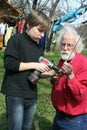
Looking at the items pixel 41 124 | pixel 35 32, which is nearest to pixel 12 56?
pixel 35 32

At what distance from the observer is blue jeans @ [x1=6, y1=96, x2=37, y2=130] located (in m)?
3.46

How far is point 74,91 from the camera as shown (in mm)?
3074

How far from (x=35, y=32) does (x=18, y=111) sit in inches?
30.1

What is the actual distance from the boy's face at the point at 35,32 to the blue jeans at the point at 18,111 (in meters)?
0.59

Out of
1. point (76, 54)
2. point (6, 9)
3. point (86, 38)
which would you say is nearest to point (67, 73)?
point (76, 54)

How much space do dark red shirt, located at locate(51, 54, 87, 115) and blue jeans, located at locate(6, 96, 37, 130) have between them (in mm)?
311

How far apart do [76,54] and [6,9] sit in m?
23.1

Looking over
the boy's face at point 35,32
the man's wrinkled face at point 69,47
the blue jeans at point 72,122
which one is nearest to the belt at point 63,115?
the blue jeans at point 72,122

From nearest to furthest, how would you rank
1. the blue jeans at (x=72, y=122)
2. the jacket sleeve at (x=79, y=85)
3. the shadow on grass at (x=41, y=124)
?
the jacket sleeve at (x=79, y=85) < the blue jeans at (x=72, y=122) < the shadow on grass at (x=41, y=124)


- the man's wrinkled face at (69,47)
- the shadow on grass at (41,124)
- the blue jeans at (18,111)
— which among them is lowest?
the shadow on grass at (41,124)

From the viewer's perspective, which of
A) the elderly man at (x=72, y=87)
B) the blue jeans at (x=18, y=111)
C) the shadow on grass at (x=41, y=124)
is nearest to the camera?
the elderly man at (x=72, y=87)

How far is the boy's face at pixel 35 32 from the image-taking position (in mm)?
3398

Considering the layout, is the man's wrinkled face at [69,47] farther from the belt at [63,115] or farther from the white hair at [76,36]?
the belt at [63,115]

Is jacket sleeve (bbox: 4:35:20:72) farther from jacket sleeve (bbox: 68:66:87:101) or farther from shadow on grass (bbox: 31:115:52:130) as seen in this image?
shadow on grass (bbox: 31:115:52:130)
